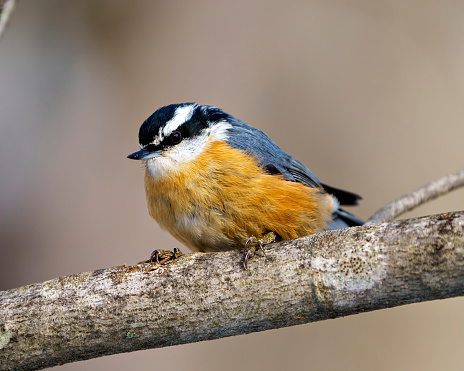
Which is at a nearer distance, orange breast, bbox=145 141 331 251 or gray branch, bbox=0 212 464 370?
gray branch, bbox=0 212 464 370

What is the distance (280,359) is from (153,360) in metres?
1.12

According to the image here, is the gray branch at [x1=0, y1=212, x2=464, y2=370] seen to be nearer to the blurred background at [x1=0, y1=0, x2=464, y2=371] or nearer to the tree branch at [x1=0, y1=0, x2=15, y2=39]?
the tree branch at [x1=0, y1=0, x2=15, y2=39]

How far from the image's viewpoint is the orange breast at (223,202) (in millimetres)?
3012

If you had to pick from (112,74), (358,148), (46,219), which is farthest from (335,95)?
(46,219)

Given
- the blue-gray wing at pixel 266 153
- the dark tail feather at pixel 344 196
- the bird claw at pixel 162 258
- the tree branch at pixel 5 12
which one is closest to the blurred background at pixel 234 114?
the dark tail feather at pixel 344 196

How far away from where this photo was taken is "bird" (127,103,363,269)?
3021mm

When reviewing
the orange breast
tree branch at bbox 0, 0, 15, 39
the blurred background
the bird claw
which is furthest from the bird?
the blurred background

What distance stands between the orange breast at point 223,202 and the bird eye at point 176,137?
0.17 m

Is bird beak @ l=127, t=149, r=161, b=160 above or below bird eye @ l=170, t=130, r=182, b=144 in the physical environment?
below

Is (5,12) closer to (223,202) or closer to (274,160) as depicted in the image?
(223,202)

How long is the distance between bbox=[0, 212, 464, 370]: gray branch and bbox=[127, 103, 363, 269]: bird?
491mm

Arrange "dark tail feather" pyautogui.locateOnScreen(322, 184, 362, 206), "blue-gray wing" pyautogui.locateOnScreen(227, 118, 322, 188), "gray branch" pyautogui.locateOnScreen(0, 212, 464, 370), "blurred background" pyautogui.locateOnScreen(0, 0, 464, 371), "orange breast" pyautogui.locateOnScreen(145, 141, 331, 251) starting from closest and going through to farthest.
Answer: "gray branch" pyautogui.locateOnScreen(0, 212, 464, 370)
"orange breast" pyautogui.locateOnScreen(145, 141, 331, 251)
"blue-gray wing" pyautogui.locateOnScreen(227, 118, 322, 188)
"dark tail feather" pyautogui.locateOnScreen(322, 184, 362, 206)
"blurred background" pyautogui.locateOnScreen(0, 0, 464, 371)

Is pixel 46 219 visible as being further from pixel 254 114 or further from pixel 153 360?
pixel 254 114

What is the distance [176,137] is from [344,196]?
4.80 ft
